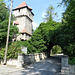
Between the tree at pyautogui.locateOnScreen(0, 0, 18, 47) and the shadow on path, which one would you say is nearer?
the shadow on path

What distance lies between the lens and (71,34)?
35.3 feet

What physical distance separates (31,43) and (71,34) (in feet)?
28.1

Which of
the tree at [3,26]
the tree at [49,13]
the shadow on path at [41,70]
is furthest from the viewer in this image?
the tree at [49,13]

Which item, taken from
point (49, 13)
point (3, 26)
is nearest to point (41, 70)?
point (3, 26)

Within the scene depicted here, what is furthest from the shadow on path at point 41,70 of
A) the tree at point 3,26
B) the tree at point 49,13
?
the tree at point 49,13

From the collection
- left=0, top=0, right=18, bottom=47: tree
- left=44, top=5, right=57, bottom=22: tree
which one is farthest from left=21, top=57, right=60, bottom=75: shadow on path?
left=44, top=5, right=57, bottom=22: tree

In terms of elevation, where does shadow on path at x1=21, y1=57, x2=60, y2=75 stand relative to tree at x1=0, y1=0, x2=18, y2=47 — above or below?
below

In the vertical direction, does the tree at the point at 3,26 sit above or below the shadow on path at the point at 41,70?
above

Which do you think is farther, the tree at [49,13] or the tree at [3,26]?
the tree at [49,13]

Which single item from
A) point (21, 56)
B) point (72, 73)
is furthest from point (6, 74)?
point (72, 73)

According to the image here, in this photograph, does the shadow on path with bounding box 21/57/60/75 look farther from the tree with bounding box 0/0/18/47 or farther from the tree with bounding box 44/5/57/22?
the tree with bounding box 44/5/57/22

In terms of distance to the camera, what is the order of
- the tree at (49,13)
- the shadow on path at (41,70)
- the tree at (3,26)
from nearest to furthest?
the shadow on path at (41,70)
the tree at (3,26)
the tree at (49,13)

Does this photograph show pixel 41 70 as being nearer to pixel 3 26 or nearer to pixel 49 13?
pixel 3 26

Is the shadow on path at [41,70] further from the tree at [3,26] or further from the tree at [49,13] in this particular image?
the tree at [49,13]
